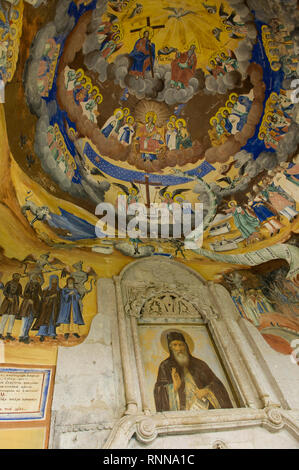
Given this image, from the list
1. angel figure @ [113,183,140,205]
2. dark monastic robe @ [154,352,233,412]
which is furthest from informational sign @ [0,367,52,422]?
angel figure @ [113,183,140,205]

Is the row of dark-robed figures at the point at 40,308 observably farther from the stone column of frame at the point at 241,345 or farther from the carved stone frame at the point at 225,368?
the stone column of frame at the point at 241,345

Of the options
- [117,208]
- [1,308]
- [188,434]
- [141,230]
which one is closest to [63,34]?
[117,208]

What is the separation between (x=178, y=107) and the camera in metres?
10.6

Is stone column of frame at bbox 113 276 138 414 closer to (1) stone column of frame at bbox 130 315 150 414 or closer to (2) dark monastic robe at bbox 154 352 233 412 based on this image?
(1) stone column of frame at bbox 130 315 150 414

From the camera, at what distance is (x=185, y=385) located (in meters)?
6.72

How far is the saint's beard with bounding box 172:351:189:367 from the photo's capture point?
7160 millimetres

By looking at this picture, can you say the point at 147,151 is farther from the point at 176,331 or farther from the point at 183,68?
the point at 176,331

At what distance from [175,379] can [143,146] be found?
702cm

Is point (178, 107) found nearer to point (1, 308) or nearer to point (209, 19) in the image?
point (209, 19)

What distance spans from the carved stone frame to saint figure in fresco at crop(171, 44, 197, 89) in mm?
5788

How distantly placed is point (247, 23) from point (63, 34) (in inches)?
194

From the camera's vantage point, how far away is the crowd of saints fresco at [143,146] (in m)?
7.64

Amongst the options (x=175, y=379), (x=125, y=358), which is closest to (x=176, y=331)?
(x=175, y=379)

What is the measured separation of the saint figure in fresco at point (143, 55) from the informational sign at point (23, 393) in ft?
28.4
